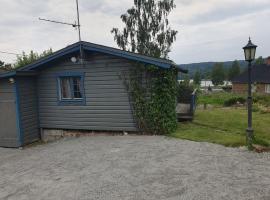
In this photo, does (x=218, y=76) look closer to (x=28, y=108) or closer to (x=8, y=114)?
(x=28, y=108)

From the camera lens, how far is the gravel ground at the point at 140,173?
15.5 feet

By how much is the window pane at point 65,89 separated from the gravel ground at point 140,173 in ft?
9.78

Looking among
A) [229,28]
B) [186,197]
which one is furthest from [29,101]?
[229,28]

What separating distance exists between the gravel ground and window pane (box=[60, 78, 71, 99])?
2981 millimetres

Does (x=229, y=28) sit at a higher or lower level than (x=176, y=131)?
higher

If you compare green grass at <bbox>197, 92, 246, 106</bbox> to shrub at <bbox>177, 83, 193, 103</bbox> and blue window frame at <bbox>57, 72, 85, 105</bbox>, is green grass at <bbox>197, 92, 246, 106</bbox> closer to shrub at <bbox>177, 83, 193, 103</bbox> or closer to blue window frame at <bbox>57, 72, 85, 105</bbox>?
shrub at <bbox>177, 83, 193, 103</bbox>

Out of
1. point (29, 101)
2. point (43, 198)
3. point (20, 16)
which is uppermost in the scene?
point (20, 16)

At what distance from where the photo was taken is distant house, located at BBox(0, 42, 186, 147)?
382 inches

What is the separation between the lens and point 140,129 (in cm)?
962

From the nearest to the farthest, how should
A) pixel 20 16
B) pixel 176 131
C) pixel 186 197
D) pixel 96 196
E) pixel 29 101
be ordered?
pixel 186 197 < pixel 96 196 < pixel 176 131 < pixel 29 101 < pixel 20 16

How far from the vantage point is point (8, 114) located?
Result: 10367 mm

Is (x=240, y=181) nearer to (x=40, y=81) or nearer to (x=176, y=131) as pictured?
(x=176, y=131)

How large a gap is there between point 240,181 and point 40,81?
29.0 feet

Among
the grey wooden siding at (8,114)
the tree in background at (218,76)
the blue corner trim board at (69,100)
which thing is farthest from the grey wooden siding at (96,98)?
the tree in background at (218,76)
